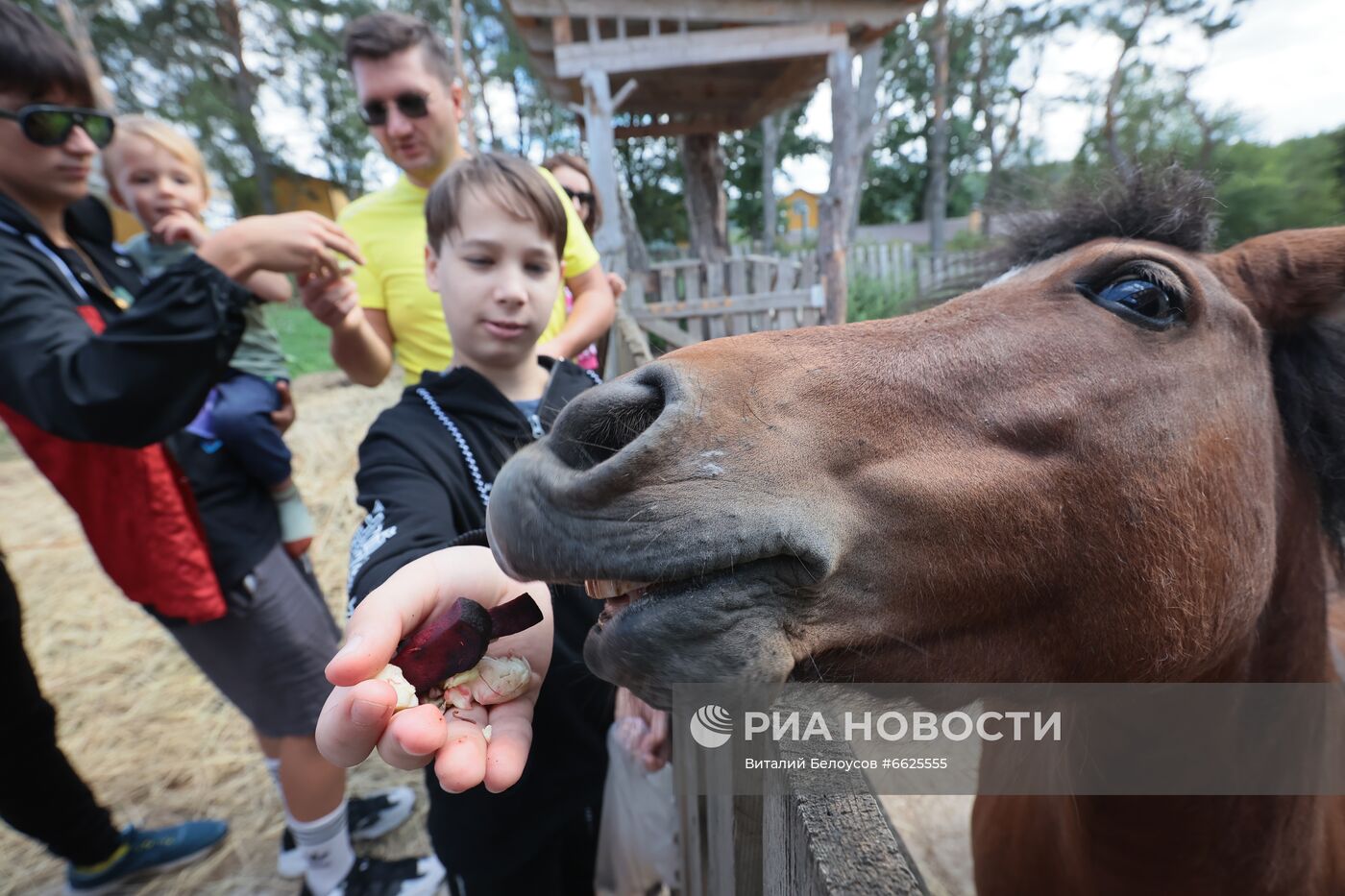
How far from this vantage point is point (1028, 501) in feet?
3.31

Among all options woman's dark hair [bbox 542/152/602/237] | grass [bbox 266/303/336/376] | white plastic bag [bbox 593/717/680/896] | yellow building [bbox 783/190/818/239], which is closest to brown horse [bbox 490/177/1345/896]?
white plastic bag [bbox 593/717/680/896]

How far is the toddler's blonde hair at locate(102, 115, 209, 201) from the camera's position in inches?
118

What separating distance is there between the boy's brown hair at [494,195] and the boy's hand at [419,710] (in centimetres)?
105

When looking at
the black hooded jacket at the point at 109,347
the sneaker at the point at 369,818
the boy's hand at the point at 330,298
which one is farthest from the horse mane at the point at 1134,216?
the sneaker at the point at 369,818

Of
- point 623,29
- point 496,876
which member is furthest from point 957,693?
point 623,29

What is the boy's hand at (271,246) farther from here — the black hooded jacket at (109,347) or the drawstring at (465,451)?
the drawstring at (465,451)

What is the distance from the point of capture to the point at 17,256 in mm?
1677

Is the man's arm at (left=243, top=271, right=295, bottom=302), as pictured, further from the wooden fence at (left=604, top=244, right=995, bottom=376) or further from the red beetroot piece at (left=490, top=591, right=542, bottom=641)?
the wooden fence at (left=604, top=244, right=995, bottom=376)

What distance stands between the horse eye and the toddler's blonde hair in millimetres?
3724

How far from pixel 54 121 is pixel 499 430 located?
1.65m

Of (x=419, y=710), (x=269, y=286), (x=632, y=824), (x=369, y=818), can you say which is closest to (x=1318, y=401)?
(x=419, y=710)

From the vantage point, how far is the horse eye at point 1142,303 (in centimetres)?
118

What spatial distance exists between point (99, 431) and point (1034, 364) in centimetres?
205

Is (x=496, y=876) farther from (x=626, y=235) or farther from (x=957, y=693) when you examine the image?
(x=626, y=235)
